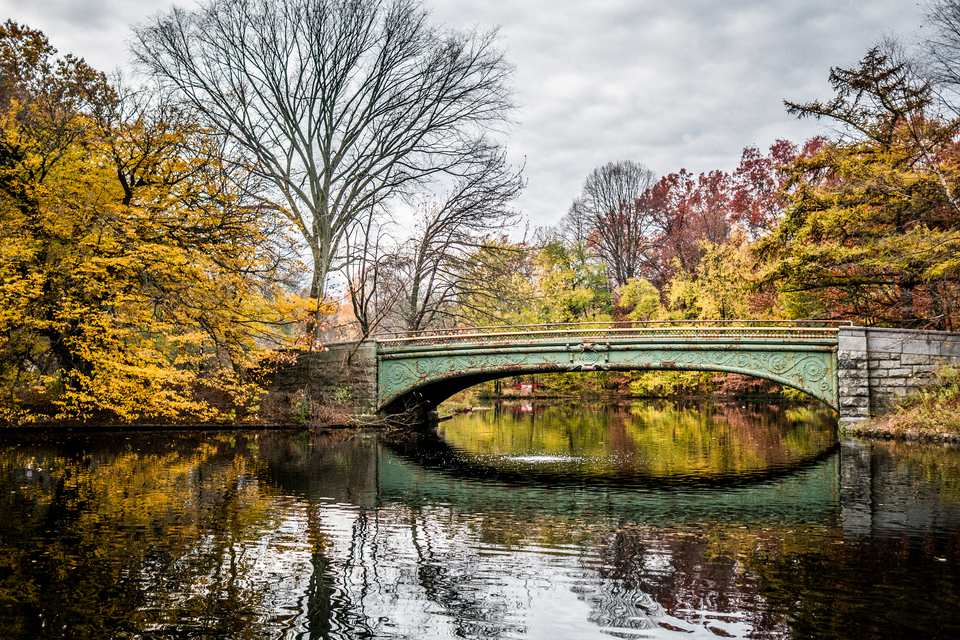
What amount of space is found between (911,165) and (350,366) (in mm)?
18106

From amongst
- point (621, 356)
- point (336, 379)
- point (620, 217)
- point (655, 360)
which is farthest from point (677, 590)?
point (620, 217)

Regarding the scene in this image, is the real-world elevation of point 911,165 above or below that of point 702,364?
above

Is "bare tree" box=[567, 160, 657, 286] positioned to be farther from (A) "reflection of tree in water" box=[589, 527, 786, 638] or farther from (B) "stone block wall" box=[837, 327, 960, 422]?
(A) "reflection of tree in water" box=[589, 527, 786, 638]

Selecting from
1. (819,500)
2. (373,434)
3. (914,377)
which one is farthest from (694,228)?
(819,500)

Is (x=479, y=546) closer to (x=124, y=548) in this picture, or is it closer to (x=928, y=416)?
(x=124, y=548)

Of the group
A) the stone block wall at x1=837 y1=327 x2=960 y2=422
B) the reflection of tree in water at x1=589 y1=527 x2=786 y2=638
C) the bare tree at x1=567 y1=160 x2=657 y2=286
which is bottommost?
the reflection of tree in water at x1=589 y1=527 x2=786 y2=638

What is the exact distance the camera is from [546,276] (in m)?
39.5

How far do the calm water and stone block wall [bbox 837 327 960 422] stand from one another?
11.9 ft

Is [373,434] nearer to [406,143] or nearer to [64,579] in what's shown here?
[406,143]

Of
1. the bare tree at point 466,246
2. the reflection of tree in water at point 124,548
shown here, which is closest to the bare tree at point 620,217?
the bare tree at point 466,246

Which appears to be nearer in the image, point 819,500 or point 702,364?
point 819,500

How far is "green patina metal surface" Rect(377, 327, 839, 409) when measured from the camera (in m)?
19.8

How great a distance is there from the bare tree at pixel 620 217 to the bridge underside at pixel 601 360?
19254 mm

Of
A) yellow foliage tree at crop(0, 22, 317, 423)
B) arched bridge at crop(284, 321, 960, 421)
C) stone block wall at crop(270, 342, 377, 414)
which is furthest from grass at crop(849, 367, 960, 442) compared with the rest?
yellow foliage tree at crop(0, 22, 317, 423)
